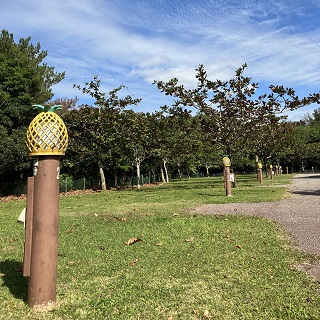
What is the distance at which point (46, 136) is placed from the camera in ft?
10.3

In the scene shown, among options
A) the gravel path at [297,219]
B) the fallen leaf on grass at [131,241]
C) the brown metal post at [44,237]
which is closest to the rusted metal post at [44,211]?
the brown metal post at [44,237]

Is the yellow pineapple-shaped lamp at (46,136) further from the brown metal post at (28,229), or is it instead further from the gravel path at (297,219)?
the gravel path at (297,219)

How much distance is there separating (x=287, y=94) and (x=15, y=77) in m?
14.9

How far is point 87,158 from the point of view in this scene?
23328 mm

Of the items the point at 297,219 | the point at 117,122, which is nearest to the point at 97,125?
the point at 117,122

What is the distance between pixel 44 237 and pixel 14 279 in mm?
1173

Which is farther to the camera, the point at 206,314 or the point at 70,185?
the point at 70,185

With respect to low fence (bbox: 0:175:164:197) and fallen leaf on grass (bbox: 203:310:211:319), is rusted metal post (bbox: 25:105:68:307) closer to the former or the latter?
fallen leaf on grass (bbox: 203:310:211:319)

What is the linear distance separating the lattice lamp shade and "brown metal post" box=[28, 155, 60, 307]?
7 centimetres

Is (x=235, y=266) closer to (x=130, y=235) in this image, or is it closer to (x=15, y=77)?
(x=130, y=235)

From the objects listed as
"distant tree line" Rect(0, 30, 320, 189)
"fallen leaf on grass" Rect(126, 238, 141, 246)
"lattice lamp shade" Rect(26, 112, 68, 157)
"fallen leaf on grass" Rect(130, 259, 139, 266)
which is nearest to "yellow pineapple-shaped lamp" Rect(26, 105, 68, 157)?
"lattice lamp shade" Rect(26, 112, 68, 157)

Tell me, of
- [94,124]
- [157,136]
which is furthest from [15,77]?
[157,136]

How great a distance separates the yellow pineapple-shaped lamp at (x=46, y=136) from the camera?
3129 mm

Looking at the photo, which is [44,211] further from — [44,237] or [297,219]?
[297,219]
